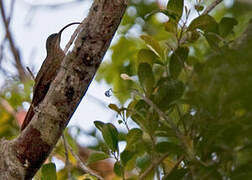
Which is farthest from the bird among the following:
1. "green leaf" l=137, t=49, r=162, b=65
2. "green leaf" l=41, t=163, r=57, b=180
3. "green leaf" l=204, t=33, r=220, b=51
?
"green leaf" l=204, t=33, r=220, b=51

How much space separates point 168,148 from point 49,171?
65 centimetres

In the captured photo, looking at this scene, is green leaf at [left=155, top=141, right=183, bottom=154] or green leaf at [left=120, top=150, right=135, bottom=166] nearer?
green leaf at [left=155, top=141, right=183, bottom=154]

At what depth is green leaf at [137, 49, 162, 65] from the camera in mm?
1899

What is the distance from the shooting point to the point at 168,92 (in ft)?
5.19

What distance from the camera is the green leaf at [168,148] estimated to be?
1479 millimetres

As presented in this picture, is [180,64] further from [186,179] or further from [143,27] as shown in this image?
[143,27]

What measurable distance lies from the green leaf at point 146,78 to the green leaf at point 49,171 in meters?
0.49

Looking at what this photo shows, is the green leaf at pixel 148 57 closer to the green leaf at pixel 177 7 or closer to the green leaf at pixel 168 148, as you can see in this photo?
the green leaf at pixel 177 7

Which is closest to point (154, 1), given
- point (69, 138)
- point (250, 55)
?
point (69, 138)

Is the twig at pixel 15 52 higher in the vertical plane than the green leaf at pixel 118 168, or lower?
lower

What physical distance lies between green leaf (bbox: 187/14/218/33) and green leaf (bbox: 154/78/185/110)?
239 mm

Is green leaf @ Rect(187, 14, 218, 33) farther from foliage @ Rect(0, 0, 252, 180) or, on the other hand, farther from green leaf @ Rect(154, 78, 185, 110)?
green leaf @ Rect(154, 78, 185, 110)

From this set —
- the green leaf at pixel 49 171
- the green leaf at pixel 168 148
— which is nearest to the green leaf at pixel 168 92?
the green leaf at pixel 168 148

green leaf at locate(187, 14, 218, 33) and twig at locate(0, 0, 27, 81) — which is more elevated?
green leaf at locate(187, 14, 218, 33)
